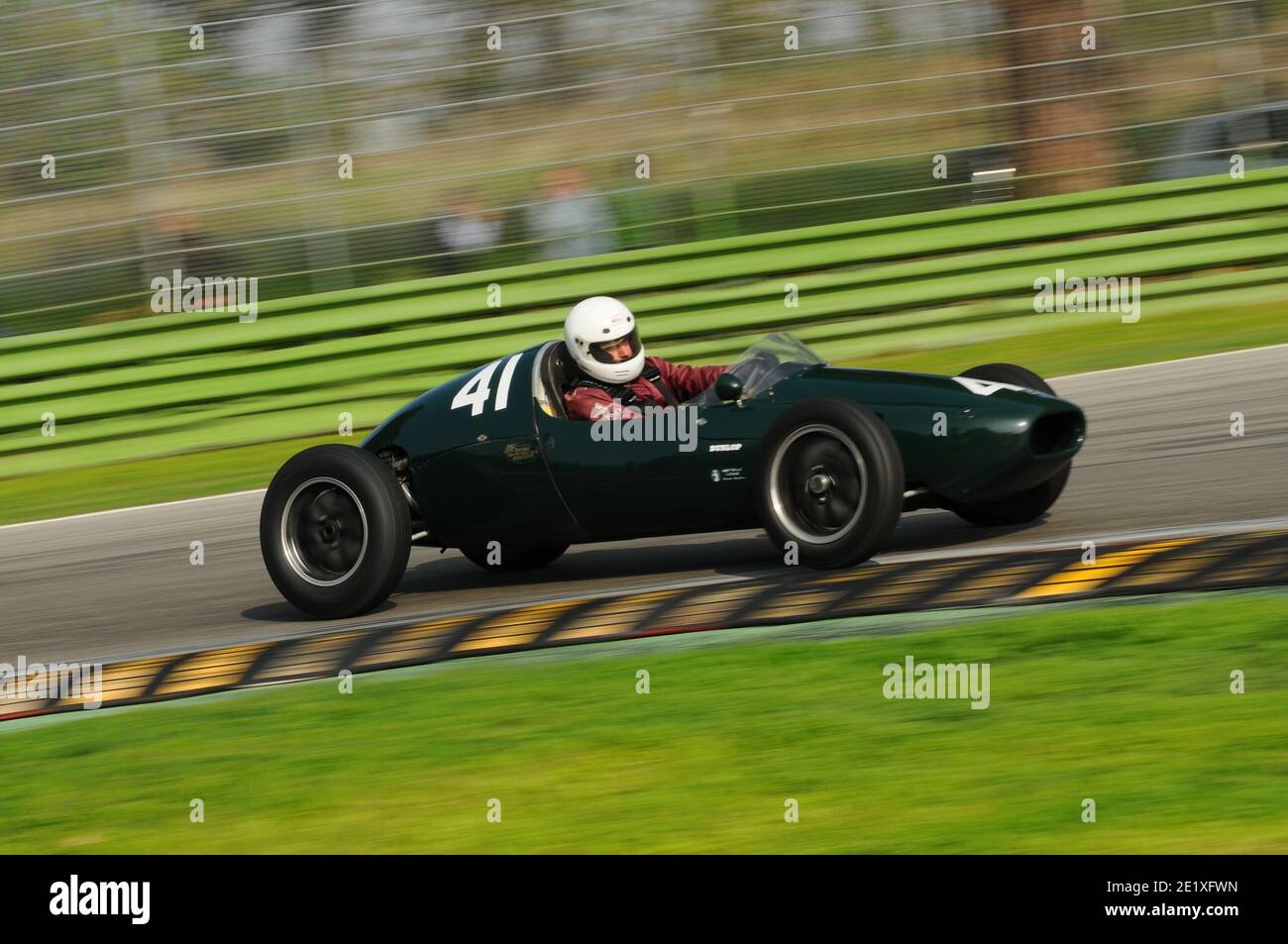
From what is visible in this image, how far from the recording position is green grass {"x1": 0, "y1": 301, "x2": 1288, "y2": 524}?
1219 cm

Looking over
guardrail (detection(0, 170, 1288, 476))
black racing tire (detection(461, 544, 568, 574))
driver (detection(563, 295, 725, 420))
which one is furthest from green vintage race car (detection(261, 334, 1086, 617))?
guardrail (detection(0, 170, 1288, 476))

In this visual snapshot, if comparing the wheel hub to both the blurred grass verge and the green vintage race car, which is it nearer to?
the green vintage race car

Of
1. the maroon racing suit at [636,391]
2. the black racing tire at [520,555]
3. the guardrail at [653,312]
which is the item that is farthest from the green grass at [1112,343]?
the maroon racing suit at [636,391]

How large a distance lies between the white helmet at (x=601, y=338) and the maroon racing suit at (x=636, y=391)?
2.1 inches

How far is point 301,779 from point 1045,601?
2684mm

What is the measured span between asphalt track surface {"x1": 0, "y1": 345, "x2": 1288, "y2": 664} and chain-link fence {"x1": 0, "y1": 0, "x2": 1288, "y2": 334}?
3308 millimetres

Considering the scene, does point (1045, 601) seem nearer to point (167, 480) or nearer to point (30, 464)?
point (167, 480)

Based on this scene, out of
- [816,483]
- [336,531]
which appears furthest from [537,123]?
[816,483]

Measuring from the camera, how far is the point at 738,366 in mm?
7375

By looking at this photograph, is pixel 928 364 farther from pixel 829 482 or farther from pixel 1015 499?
pixel 829 482

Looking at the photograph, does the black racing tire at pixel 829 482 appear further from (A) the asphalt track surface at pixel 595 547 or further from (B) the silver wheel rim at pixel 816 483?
(A) the asphalt track surface at pixel 595 547

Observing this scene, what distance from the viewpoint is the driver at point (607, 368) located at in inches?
294

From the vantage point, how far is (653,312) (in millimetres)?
13891

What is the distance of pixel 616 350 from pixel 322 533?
59.1 inches
